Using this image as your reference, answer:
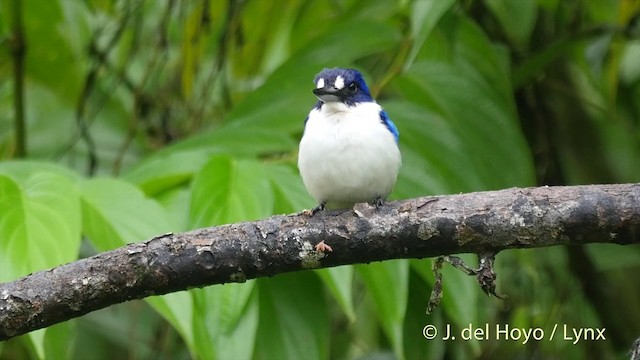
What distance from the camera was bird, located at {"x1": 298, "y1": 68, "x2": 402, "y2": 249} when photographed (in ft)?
11.1

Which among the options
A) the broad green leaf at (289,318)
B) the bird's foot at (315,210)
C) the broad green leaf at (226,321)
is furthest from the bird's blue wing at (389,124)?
the broad green leaf at (226,321)

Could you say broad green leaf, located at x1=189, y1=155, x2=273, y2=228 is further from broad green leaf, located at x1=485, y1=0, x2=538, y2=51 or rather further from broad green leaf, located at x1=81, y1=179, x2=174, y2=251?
broad green leaf, located at x1=485, y1=0, x2=538, y2=51

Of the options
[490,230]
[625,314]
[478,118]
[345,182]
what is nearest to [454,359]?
[625,314]

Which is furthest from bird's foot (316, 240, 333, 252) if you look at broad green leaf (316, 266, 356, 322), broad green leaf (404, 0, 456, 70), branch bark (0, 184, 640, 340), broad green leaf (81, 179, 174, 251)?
broad green leaf (404, 0, 456, 70)

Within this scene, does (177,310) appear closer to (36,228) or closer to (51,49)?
(36,228)

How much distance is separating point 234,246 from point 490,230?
27.5 inches

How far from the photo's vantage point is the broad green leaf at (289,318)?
357cm

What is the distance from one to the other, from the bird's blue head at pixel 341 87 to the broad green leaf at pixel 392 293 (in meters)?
0.60

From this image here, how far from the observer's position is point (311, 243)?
9.50 feet

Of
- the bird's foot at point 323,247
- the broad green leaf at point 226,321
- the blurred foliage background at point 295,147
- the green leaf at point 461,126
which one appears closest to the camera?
the bird's foot at point 323,247

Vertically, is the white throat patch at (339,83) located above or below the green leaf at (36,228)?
above

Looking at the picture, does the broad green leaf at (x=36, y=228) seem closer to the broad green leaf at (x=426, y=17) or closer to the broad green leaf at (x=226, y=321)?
the broad green leaf at (x=226, y=321)

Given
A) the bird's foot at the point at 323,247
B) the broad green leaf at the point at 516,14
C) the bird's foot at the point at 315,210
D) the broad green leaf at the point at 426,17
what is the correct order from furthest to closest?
the broad green leaf at the point at 516,14 < the broad green leaf at the point at 426,17 < the bird's foot at the point at 315,210 < the bird's foot at the point at 323,247

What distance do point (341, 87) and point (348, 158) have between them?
0.36 m
